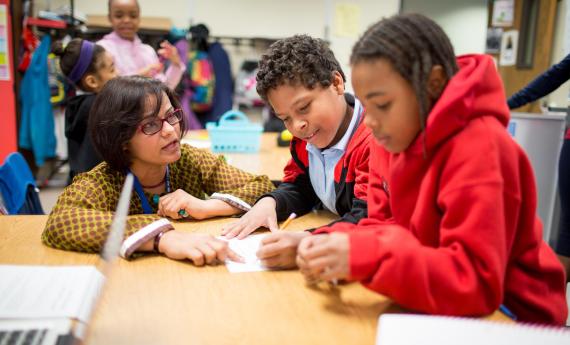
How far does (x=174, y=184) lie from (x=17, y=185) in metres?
0.61

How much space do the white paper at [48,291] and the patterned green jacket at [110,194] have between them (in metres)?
0.12

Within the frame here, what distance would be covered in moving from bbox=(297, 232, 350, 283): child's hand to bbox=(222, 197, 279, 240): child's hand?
421 mm

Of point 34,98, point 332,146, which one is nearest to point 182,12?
point 34,98

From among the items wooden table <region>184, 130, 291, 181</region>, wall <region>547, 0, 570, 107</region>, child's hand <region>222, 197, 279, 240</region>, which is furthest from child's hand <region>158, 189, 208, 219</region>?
wall <region>547, 0, 570, 107</region>

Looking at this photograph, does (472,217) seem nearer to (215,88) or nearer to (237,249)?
(237,249)

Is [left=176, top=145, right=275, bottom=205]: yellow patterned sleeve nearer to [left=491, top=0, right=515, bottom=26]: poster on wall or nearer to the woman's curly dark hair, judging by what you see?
the woman's curly dark hair

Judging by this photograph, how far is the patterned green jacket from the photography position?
1.01 m

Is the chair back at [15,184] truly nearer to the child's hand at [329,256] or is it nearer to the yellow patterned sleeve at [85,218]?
the yellow patterned sleeve at [85,218]

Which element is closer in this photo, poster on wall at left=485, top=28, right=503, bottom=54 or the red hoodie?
the red hoodie

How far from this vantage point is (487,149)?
65cm

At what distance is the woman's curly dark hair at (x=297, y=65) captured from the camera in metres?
1.16

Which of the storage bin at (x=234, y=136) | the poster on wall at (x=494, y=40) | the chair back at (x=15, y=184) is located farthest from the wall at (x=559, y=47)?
the chair back at (x=15, y=184)

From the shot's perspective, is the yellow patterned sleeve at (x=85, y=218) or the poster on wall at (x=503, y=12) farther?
the poster on wall at (x=503, y=12)

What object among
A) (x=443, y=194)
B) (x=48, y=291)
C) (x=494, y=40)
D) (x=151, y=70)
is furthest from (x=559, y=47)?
(x=48, y=291)
